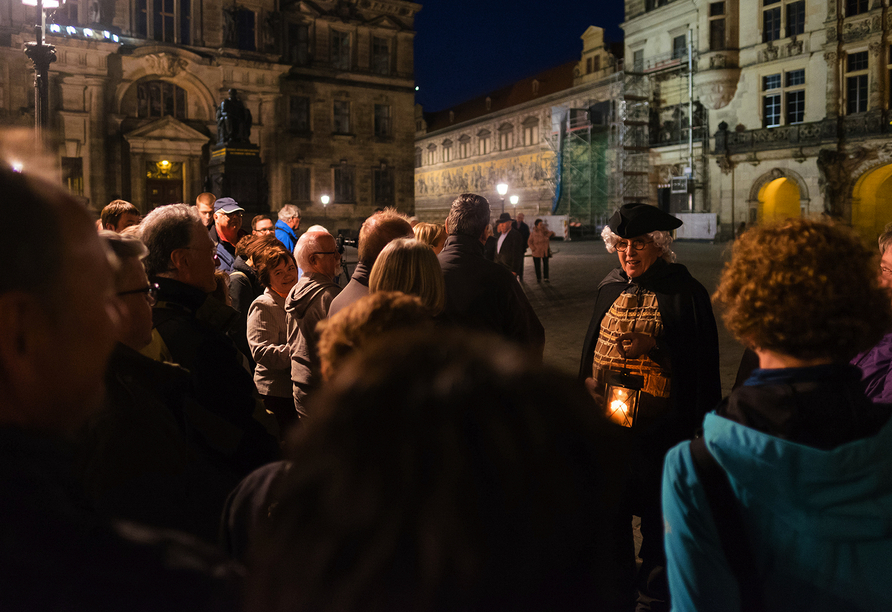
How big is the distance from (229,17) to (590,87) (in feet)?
89.8

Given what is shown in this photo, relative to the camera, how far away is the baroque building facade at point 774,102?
2988 centimetres

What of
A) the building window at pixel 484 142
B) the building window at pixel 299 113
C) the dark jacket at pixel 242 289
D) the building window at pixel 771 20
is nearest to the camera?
the dark jacket at pixel 242 289

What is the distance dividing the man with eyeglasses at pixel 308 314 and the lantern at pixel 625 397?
1.63 m

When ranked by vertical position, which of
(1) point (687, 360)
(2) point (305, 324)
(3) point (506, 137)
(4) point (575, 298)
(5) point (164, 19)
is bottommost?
(4) point (575, 298)

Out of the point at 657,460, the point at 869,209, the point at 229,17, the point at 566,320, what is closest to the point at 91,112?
the point at 229,17

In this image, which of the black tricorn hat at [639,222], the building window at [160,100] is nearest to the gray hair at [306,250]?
the black tricorn hat at [639,222]

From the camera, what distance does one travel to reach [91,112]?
27.1 m

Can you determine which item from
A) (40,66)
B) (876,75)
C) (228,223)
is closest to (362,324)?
(228,223)

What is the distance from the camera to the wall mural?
56.3m

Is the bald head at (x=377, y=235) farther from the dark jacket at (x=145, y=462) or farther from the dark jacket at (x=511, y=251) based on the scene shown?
the dark jacket at (x=511, y=251)

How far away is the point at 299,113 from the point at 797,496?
34667 millimetres

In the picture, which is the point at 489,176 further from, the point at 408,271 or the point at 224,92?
the point at 408,271

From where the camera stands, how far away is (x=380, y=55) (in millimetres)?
35781

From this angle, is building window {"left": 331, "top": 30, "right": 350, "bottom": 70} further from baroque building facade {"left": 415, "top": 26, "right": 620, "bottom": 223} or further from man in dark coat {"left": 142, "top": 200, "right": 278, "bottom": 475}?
man in dark coat {"left": 142, "top": 200, "right": 278, "bottom": 475}
